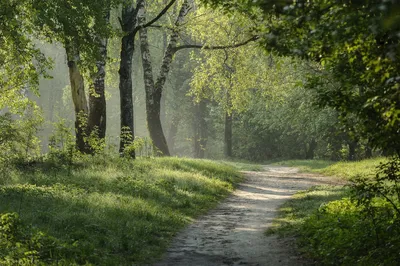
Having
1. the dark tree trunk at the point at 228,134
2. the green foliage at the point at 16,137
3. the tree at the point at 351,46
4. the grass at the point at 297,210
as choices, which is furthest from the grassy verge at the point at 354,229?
the dark tree trunk at the point at 228,134

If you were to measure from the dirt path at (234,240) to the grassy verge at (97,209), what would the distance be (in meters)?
0.40

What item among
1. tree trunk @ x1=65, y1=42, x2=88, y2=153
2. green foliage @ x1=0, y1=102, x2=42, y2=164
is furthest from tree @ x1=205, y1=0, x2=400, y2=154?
tree trunk @ x1=65, y1=42, x2=88, y2=153

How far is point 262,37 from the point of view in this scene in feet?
18.9

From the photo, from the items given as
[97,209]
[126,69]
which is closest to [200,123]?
[126,69]

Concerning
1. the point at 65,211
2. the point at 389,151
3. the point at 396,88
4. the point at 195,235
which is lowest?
the point at 195,235

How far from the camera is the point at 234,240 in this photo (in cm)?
980

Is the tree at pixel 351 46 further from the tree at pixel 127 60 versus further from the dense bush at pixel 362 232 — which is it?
the tree at pixel 127 60

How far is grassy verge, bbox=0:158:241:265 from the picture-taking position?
24.3ft

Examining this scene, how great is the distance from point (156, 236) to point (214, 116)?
4023 centimetres

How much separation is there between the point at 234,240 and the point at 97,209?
3129 millimetres

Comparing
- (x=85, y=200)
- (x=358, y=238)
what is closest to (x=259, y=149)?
(x=85, y=200)

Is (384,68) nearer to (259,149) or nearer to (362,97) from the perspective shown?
(362,97)

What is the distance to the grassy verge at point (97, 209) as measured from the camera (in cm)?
741

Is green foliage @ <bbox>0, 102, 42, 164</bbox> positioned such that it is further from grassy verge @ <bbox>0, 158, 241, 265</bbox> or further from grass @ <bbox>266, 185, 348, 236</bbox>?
grass @ <bbox>266, 185, 348, 236</bbox>
